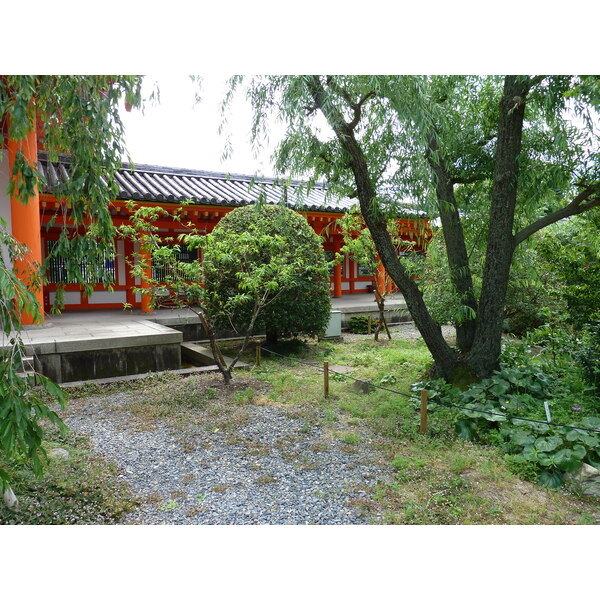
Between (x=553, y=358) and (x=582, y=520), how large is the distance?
3.44m

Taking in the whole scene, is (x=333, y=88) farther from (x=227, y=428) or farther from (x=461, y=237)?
(x=227, y=428)

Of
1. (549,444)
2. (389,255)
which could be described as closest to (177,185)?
(389,255)

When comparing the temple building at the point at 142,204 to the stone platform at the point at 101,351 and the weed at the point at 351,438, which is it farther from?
the weed at the point at 351,438

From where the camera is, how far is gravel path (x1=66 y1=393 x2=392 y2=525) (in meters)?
3.27

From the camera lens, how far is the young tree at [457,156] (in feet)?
14.5

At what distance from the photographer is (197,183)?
11.6m

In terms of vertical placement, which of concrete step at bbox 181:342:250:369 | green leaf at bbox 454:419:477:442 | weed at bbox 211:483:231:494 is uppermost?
concrete step at bbox 181:342:250:369

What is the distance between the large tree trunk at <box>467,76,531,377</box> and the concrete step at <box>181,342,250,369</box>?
3440 mm

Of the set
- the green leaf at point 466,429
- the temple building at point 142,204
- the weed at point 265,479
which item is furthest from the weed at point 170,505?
the temple building at point 142,204

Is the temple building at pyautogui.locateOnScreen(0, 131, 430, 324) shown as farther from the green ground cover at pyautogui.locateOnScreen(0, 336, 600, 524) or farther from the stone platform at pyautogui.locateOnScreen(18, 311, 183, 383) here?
the green ground cover at pyautogui.locateOnScreen(0, 336, 600, 524)

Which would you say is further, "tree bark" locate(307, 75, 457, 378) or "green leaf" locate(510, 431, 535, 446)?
"tree bark" locate(307, 75, 457, 378)

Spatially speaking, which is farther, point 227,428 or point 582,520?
point 227,428

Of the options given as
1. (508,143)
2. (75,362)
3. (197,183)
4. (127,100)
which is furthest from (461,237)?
(197,183)

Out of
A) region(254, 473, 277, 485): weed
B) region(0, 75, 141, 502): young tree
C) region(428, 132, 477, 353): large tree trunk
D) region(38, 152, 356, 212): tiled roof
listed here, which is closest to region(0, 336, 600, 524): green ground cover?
region(254, 473, 277, 485): weed
